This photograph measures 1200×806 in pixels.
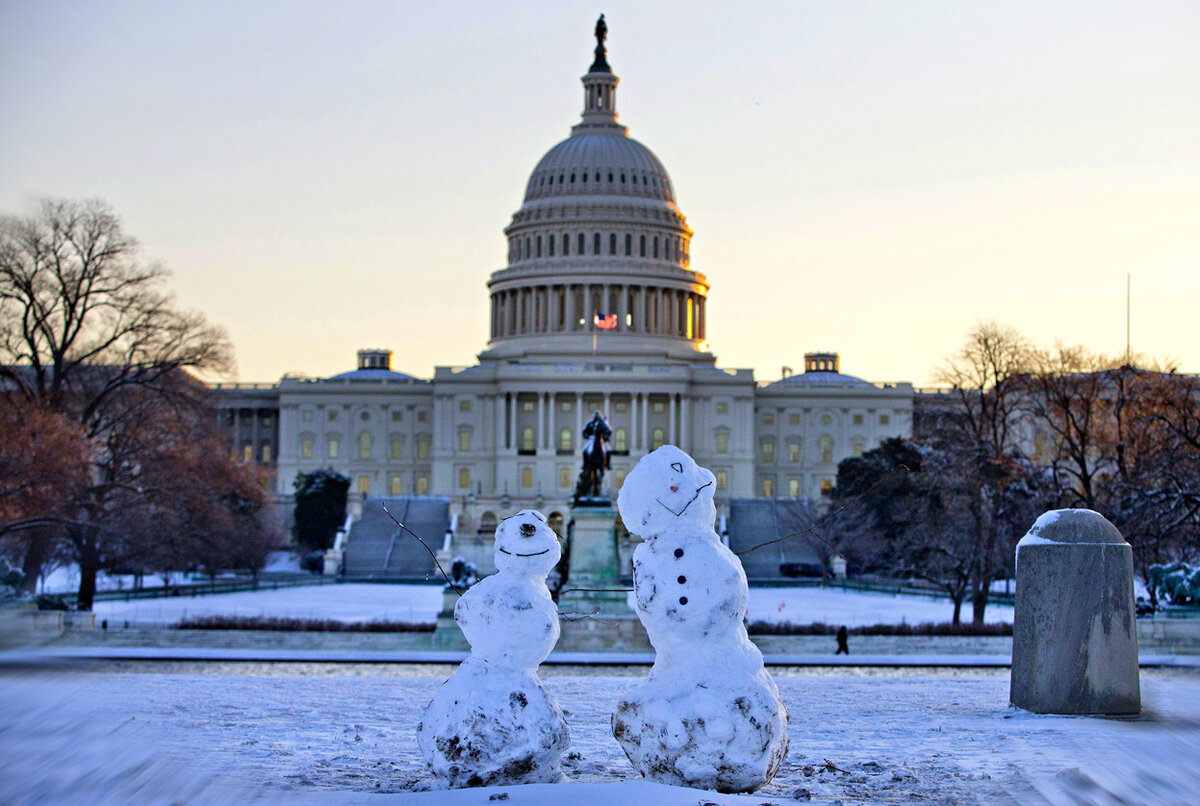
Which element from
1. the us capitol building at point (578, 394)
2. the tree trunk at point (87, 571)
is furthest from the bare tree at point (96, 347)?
the us capitol building at point (578, 394)

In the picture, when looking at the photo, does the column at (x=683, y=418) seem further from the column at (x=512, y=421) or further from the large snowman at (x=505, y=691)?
the large snowman at (x=505, y=691)

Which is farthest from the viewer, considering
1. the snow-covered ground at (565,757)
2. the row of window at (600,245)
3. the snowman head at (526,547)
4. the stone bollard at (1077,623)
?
the row of window at (600,245)

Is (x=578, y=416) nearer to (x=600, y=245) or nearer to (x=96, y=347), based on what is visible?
(x=600, y=245)

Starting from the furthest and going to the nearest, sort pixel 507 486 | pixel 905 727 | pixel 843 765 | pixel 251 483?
pixel 507 486 < pixel 251 483 < pixel 905 727 < pixel 843 765

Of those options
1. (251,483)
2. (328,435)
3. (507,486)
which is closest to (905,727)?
(251,483)

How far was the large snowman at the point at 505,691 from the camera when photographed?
35.4ft

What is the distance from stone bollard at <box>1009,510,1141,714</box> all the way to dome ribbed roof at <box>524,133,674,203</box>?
109716 millimetres

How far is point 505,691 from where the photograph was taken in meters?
11.0

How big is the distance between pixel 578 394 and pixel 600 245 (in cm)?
1723

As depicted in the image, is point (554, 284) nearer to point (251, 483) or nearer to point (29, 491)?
point (251, 483)

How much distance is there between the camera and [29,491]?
34312 millimetres

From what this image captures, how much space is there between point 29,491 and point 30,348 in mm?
10214

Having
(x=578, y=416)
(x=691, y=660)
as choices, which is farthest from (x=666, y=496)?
(x=578, y=416)

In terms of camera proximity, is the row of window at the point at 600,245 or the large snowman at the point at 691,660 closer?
the large snowman at the point at 691,660
